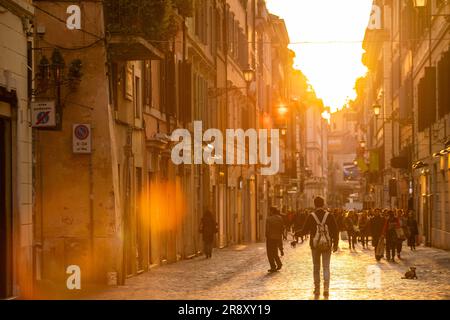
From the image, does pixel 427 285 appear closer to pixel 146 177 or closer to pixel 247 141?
pixel 146 177

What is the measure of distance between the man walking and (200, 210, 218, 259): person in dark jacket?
1576cm

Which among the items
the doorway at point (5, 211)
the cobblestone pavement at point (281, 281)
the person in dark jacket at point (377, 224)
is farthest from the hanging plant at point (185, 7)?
the doorway at point (5, 211)

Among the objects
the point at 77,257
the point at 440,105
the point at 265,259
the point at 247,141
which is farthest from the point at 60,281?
the point at 247,141

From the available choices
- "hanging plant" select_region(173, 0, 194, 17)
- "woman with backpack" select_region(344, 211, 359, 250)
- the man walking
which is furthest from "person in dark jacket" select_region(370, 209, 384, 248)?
the man walking

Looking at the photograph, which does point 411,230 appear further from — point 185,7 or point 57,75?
point 57,75

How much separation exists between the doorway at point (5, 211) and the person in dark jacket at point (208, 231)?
1848 cm

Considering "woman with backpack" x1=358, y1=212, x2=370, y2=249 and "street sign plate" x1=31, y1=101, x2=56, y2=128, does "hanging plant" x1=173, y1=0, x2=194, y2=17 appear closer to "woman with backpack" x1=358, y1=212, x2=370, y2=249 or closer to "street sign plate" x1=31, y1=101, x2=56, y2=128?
"street sign plate" x1=31, y1=101, x2=56, y2=128

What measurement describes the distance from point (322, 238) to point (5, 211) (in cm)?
574

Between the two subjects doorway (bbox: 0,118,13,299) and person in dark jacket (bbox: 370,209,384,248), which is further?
person in dark jacket (bbox: 370,209,384,248)

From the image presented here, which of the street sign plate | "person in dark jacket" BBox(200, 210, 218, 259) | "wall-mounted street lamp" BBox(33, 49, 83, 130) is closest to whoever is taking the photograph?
the street sign plate

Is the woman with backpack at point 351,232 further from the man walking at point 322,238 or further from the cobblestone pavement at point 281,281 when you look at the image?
the man walking at point 322,238

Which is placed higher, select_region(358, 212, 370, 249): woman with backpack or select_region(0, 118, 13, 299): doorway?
select_region(0, 118, 13, 299): doorway

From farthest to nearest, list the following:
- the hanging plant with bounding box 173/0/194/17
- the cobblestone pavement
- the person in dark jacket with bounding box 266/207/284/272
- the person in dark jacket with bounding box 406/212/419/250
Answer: the person in dark jacket with bounding box 406/212/419/250
the hanging plant with bounding box 173/0/194/17
the person in dark jacket with bounding box 266/207/284/272
the cobblestone pavement

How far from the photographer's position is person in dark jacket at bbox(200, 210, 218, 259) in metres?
35.8
